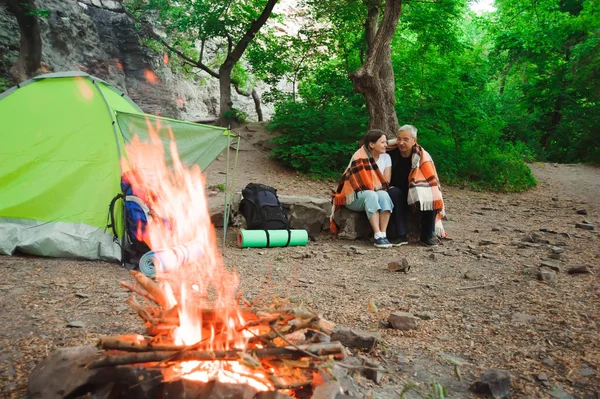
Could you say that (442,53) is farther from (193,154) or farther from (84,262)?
(84,262)

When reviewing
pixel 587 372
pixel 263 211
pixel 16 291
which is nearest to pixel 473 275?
pixel 587 372

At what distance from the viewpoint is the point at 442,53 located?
12.1 metres

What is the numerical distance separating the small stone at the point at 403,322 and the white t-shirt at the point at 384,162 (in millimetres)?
3436

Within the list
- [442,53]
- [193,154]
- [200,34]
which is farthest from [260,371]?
[200,34]

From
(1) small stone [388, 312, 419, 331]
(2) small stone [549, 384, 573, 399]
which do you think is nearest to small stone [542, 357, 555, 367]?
(2) small stone [549, 384, 573, 399]

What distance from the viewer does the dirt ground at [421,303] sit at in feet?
9.00

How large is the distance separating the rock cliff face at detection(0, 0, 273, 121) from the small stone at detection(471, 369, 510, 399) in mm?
13901

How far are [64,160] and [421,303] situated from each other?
14.0 feet

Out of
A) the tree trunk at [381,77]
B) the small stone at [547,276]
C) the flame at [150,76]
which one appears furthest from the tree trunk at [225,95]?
the small stone at [547,276]

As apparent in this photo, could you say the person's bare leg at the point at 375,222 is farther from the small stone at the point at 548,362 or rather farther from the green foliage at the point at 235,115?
the green foliage at the point at 235,115

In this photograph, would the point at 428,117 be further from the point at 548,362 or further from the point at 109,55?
the point at 109,55

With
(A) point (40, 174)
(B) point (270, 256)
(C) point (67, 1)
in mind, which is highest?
(C) point (67, 1)

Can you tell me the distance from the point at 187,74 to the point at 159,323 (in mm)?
16731

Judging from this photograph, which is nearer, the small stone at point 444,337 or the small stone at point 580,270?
the small stone at point 444,337
